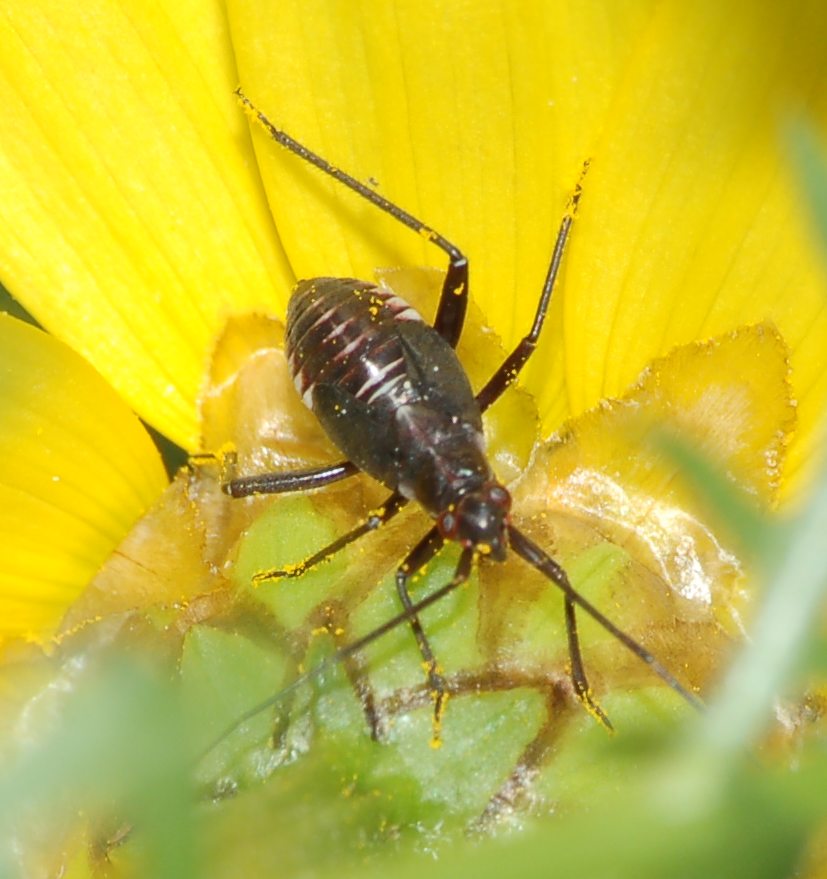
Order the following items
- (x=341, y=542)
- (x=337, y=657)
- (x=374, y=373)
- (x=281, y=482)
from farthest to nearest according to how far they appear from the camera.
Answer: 1. (x=374, y=373)
2. (x=281, y=482)
3. (x=341, y=542)
4. (x=337, y=657)

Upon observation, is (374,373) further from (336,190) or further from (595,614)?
(595,614)

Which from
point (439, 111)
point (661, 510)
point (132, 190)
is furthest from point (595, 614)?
point (132, 190)

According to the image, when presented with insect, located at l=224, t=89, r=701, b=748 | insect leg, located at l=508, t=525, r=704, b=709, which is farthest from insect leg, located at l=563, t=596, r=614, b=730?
insect, located at l=224, t=89, r=701, b=748

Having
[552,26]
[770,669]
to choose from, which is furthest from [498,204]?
[770,669]

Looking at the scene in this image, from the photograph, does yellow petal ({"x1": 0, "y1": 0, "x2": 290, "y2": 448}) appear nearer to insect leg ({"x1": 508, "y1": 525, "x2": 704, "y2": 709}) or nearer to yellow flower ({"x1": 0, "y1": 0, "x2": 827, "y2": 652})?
yellow flower ({"x1": 0, "y1": 0, "x2": 827, "y2": 652})

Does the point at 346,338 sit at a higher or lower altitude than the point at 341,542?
higher

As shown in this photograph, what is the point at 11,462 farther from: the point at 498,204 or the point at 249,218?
the point at 498,204

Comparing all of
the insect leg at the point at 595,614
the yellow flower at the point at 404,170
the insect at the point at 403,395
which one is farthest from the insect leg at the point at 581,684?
the yellow flower at the point at 404,170
